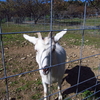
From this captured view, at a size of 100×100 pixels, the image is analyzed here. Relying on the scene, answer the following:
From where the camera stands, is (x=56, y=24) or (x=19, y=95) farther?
(x=56, y=24)

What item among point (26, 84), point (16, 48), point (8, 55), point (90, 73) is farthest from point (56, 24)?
point (26, 84)

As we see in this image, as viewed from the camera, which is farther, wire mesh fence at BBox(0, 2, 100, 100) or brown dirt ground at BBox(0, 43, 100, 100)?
brown dirt ground at BBox(0, 43, 100, 100)

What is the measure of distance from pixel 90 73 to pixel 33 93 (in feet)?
6.66

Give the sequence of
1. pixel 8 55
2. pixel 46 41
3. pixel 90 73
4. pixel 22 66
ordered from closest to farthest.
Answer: pixel 46 41, pixel 90 73, pixel 22 66, pixel 8 55

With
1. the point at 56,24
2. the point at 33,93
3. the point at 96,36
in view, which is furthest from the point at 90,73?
the point at 56,24

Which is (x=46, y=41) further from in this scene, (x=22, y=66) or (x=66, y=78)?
(x=22, y=66)

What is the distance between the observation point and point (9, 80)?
3311 mm

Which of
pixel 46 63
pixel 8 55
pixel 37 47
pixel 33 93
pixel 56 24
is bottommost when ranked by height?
pixel 33 93

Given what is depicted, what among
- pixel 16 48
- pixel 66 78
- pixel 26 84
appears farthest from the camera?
pixel 16 48

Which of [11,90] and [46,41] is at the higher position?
[46,41]

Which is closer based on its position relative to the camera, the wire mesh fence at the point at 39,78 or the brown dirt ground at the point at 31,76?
the wire mesh fence at the point at 39,78

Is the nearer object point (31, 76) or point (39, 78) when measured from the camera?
point (39, 78)

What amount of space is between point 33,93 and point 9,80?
891mm

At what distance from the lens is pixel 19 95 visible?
274 centimetres
